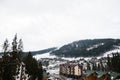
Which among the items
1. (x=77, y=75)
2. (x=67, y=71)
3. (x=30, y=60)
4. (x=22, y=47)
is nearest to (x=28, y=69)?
(x=30, y=60)

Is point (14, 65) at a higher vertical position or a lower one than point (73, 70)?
higher

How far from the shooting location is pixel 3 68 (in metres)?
52.6

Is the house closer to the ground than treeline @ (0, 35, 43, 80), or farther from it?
closer to the ground

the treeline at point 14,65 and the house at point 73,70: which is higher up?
the treeline at point 14,65

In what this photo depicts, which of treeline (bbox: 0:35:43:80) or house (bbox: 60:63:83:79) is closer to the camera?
treeline (bbox: 0:35:43:80)

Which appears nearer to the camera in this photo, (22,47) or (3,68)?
(3,68)

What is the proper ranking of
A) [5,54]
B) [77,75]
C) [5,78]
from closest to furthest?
1. [5,78]
2. [5,54]
3. [77,75]

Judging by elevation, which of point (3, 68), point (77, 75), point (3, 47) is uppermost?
point (3, 47)

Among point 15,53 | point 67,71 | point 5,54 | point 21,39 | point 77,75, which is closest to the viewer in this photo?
point 5,54

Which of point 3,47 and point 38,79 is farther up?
point 3,47

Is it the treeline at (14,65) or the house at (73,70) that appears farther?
the house at (73,70)

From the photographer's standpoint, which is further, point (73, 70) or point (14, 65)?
point (73, 70)

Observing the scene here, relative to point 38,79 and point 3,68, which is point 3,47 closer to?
point 3,68

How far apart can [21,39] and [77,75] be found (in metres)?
90.8
